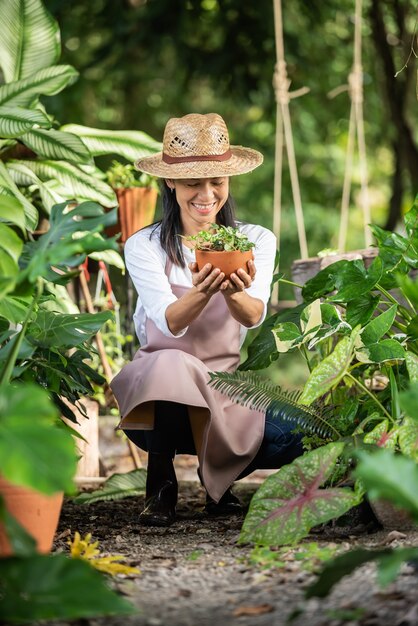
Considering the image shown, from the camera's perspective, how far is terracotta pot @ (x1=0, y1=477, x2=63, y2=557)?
6.57 ft

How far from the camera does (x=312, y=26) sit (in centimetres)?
714

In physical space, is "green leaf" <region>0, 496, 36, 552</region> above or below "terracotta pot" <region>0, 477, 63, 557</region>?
above

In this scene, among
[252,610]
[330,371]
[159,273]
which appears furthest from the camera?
[159,273]

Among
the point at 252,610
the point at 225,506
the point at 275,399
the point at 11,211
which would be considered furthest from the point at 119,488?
the point at 252,610

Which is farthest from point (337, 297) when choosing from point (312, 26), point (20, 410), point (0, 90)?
point (312, 26)

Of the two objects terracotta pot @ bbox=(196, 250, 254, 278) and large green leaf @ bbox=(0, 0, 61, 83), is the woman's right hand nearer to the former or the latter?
terracotta pot @ bbox=(196, 250, 254, 278)

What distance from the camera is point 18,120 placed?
339cm

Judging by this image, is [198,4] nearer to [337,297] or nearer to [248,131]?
[248,131]

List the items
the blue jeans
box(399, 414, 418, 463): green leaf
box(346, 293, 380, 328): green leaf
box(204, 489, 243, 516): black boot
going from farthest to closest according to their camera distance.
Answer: box(204, 489, 243, 516): black boot, the blue jeans, box(346, 293, 380, 328): green leaf, box(399, 414, 418, 463): green leaf

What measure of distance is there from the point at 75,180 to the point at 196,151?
3.14 ft

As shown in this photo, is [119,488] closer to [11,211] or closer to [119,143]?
[119,143]

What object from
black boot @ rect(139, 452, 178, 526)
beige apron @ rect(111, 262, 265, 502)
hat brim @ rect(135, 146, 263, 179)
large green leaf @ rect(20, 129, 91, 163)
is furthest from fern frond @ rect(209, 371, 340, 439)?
large green leaf @ rect(20, 129, 91, 163)

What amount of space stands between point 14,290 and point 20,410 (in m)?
0.47

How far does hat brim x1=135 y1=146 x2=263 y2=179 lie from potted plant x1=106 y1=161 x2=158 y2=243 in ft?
2.42
